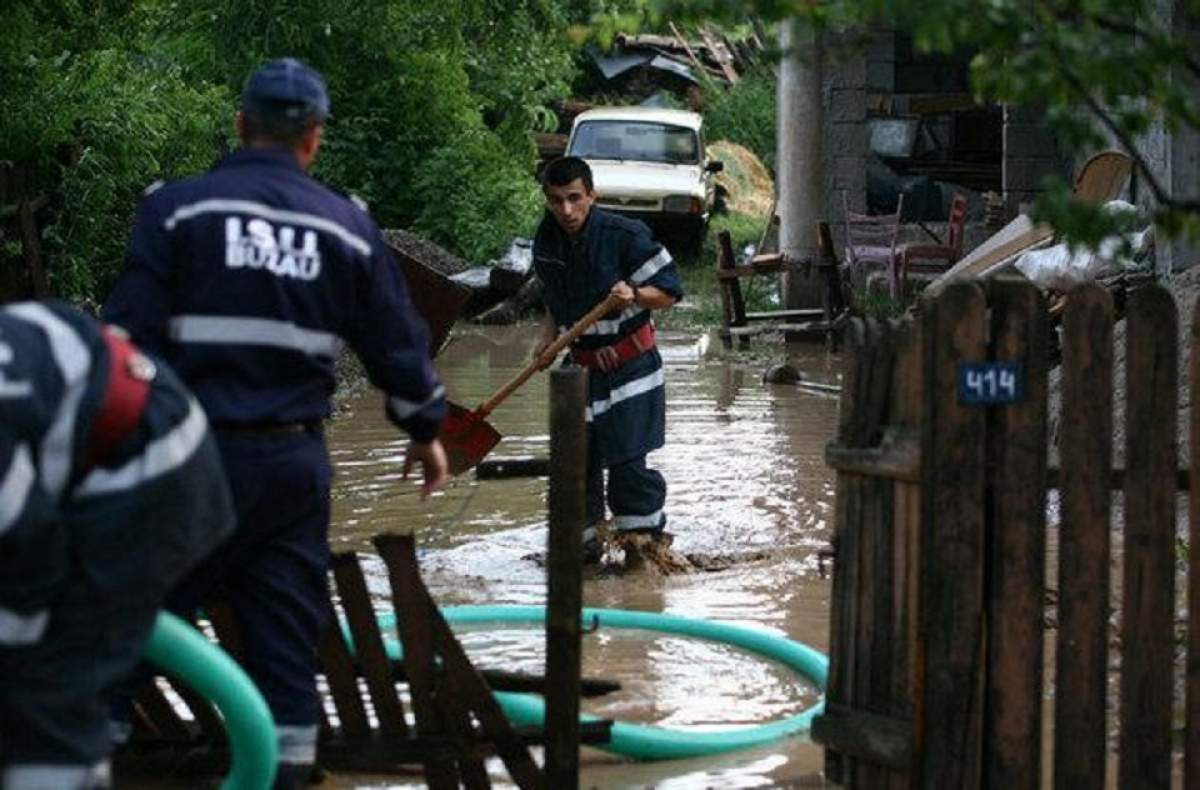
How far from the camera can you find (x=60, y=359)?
382 centimetres

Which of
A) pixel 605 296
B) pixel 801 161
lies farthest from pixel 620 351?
pixel 801 161

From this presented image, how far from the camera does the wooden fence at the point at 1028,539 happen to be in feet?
16.6

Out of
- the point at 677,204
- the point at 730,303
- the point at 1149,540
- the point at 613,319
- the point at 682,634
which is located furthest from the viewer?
the point at 677,204

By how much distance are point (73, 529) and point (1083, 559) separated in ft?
7.65

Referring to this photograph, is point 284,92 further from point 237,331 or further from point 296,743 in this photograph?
point 296,743

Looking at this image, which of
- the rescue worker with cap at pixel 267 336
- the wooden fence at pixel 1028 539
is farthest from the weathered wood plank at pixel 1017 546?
the rescue worker with cap at pixel 267 336

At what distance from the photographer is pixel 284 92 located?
207 inches

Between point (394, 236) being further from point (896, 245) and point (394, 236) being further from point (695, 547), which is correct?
point (695, 547)

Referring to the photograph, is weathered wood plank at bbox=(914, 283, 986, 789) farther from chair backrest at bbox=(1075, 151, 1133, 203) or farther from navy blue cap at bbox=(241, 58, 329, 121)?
chair backrest at bbox=(1075, 151, 1133, 203)

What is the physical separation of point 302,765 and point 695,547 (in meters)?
4.89

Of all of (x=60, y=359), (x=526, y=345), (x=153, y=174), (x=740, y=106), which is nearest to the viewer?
(x=60, y=359)

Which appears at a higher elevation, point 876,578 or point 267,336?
point 267,336

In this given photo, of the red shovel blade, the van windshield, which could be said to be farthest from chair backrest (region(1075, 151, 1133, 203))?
the van windshield

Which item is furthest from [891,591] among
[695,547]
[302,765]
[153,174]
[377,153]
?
[377,153]
